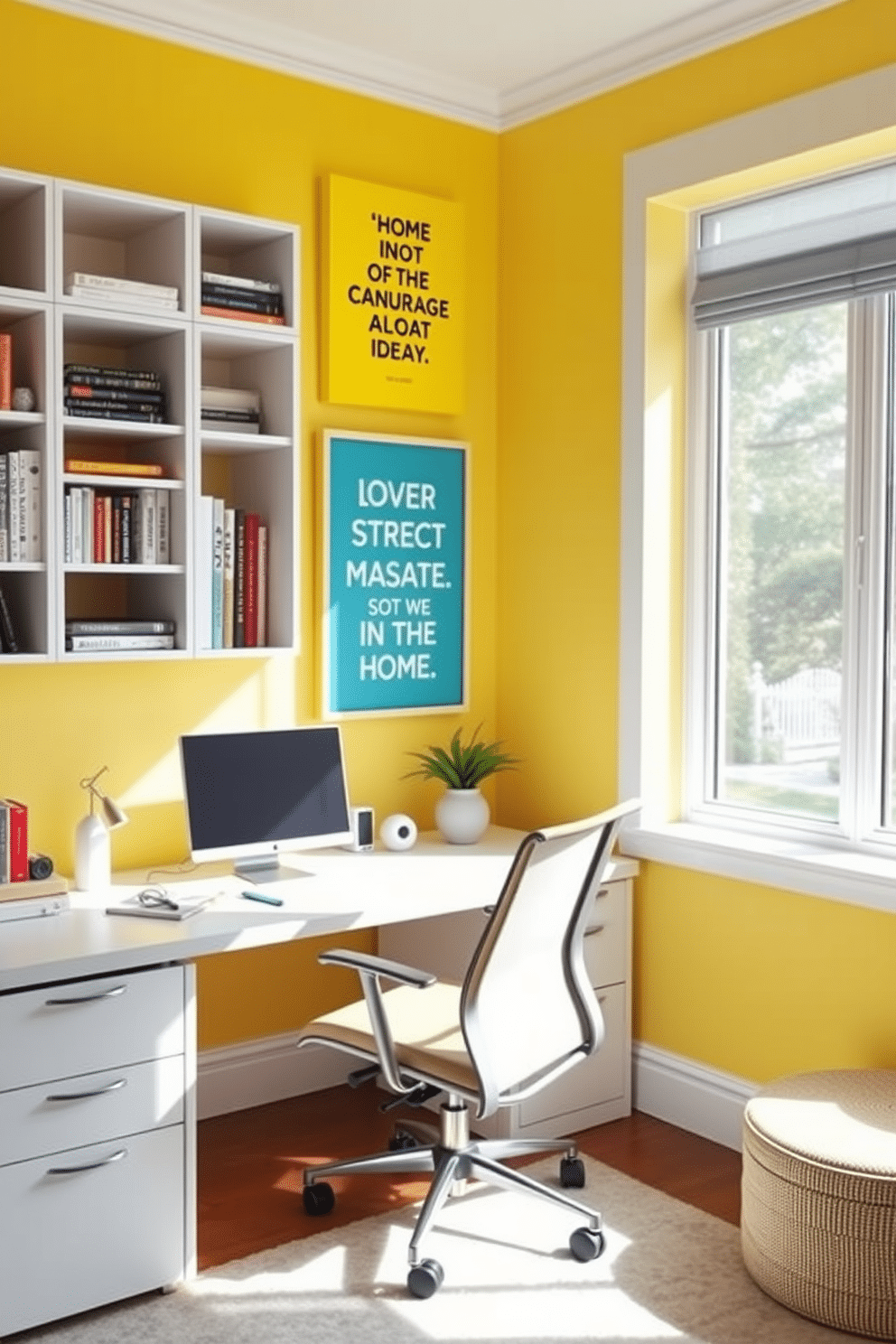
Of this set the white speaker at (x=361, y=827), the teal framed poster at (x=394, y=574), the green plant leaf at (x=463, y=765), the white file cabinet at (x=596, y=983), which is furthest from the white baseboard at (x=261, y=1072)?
the teal framed poster at (x=394, y=574)

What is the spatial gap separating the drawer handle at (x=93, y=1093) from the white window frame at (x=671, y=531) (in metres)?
1.56

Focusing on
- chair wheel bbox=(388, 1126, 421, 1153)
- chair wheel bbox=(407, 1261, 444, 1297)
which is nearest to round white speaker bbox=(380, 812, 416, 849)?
chair wheel bbox=(388, 1126, 421, 1153)

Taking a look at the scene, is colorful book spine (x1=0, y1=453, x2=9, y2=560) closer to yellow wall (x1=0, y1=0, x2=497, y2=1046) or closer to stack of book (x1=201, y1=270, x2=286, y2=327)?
→ yellow wall (x1=0, y1=0, x2=497, y2=1046)

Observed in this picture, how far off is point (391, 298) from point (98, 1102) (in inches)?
89.2

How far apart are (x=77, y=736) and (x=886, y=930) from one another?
1.95m

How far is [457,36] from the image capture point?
11.9ft

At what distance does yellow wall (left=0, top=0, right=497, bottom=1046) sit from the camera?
3.35 m

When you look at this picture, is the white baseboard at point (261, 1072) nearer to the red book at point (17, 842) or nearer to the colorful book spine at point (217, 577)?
the red book at point (17, 842)

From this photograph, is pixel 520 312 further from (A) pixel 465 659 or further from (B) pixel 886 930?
(B) pixel 886 930

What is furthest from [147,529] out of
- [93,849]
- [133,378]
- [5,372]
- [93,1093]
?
[93,1093]

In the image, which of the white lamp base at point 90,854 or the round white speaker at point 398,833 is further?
the round white speaker at point 398,833

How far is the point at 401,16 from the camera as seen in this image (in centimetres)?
352

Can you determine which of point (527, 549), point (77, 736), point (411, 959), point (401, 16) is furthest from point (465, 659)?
point (401, 16)

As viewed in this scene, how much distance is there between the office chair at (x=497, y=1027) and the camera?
9.02ft
